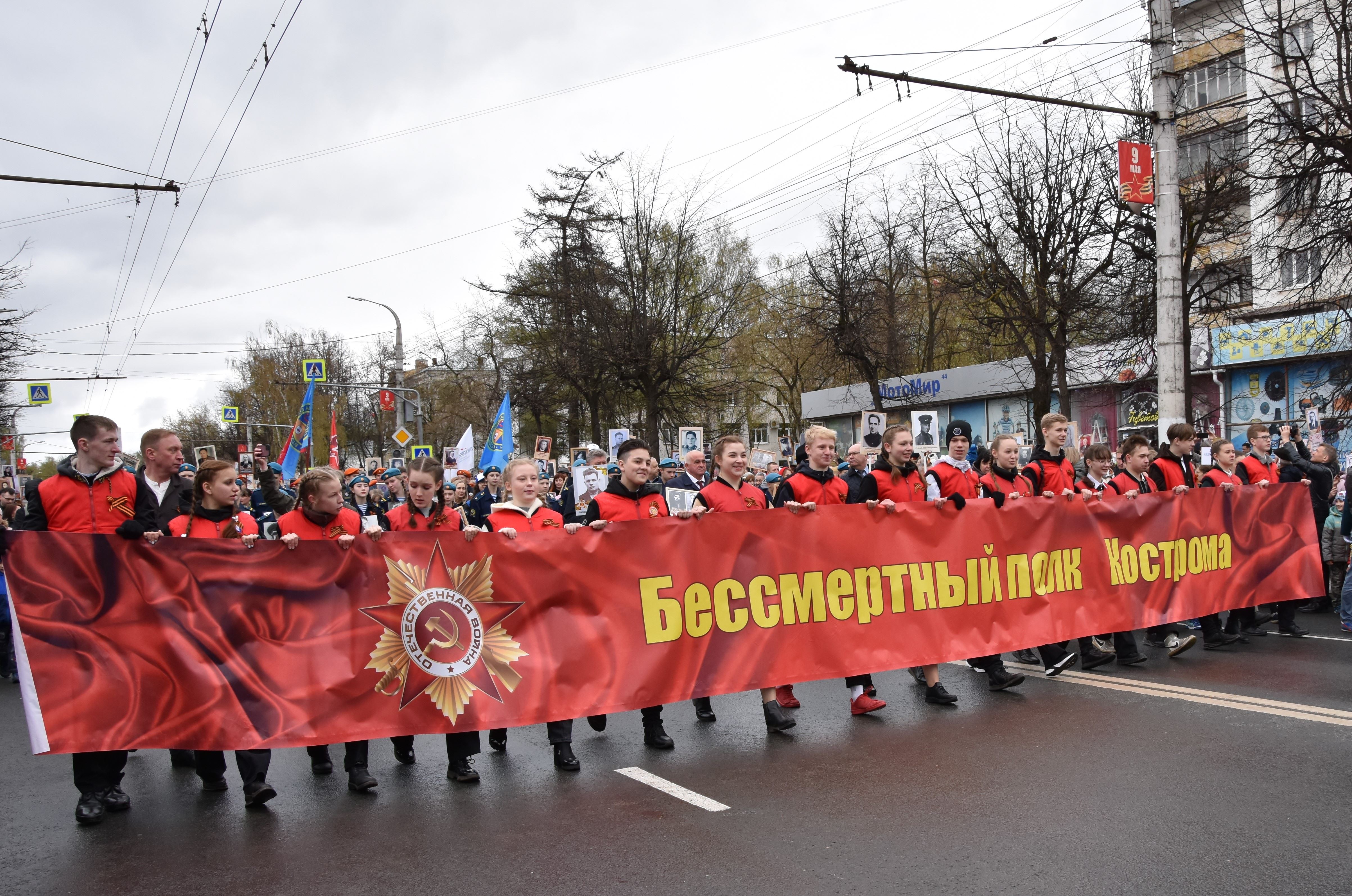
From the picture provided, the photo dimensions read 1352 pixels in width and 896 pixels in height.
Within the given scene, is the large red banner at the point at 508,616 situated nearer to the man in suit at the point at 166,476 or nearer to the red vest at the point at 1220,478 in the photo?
the man in suit at the point at 166,476

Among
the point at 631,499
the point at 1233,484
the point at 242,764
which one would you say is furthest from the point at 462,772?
the point at 1233,484

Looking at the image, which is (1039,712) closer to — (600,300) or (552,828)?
(552,828)

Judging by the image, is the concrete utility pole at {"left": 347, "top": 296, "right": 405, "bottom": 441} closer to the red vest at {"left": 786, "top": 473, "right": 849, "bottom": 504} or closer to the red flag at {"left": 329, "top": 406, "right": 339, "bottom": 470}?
the red flag at {"left": 329, "top": 406, "right": 339, "bottom": 470}

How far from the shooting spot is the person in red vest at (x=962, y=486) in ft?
24.3

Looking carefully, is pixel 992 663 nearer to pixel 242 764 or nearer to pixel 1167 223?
pixel 242 764

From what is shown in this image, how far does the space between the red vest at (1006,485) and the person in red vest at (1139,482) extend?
86 centimetres

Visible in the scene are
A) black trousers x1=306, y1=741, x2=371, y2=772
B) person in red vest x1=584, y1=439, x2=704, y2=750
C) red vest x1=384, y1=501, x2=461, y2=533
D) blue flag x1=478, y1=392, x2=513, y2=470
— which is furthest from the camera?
blue flag x1=478, y1=392, x2=513, y2=470

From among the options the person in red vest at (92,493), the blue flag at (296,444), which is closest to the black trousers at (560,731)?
the person in red vest at (92,493)

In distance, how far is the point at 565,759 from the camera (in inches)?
233

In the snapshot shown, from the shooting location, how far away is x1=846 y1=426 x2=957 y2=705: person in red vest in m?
7.23

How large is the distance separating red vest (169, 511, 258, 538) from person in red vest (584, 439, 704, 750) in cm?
198

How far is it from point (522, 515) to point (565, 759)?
148 centimetres

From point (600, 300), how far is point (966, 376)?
13.2 meters

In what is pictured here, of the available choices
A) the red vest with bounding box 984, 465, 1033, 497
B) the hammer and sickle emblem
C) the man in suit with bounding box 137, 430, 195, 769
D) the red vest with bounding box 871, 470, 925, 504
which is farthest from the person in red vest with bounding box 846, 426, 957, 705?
the man in suit with bounding box 137, 430, 195, 769
